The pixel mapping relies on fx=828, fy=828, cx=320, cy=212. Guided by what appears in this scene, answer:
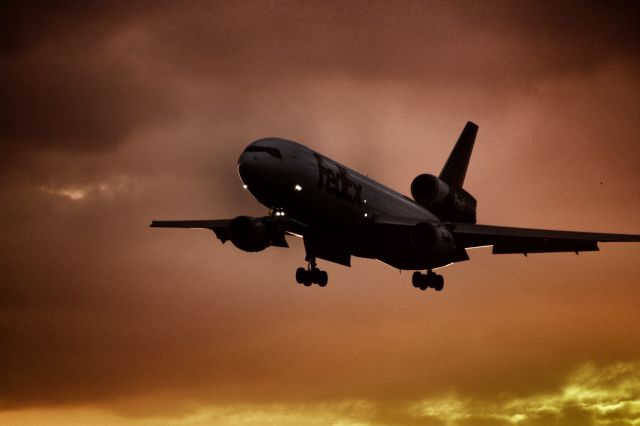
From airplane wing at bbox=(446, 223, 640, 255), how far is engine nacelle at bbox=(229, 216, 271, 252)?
1037cm

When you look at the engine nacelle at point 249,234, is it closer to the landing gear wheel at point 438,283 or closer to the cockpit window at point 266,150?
the cockpit window at point 266,150

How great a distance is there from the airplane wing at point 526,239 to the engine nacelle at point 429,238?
235 cm

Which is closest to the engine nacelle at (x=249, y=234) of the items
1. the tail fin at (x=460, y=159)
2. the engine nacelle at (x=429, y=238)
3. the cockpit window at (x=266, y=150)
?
the cockpit window at (x=266, y=150)

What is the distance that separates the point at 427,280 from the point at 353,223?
34.5 ft

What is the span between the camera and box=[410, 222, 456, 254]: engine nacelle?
136 feet

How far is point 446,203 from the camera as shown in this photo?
1986 inches

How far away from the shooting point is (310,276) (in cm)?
4525

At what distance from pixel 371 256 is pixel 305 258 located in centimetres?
358

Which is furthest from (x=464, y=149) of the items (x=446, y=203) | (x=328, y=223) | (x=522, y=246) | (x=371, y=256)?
(x=328, y=223)

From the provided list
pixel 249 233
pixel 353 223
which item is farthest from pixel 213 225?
pixel 353 223

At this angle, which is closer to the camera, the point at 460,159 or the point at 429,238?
the point at 429,238

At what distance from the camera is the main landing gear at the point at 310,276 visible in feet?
148

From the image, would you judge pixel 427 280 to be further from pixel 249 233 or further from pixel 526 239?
pixel 249 233

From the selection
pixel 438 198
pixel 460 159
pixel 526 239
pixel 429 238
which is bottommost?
pixel 429 238
